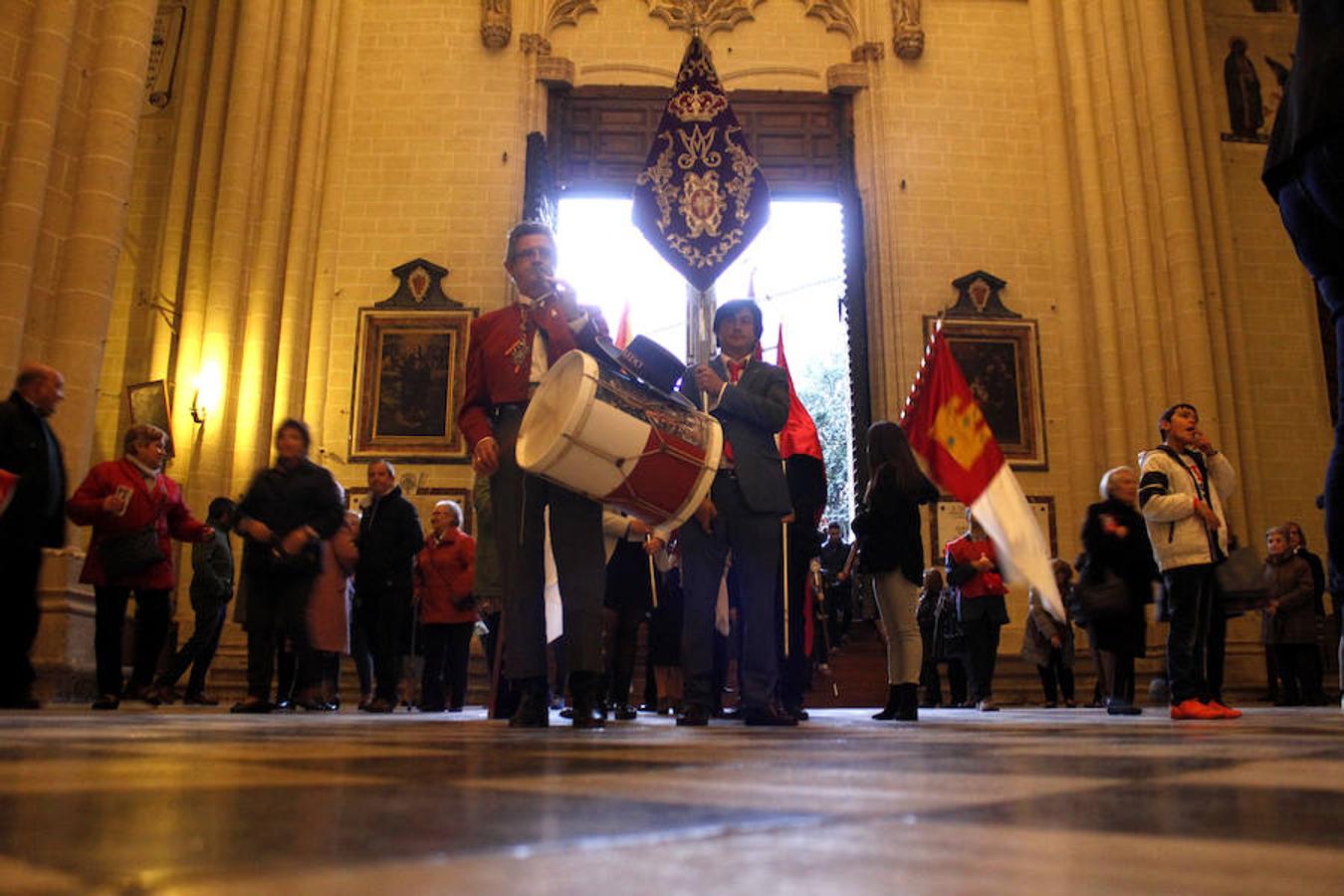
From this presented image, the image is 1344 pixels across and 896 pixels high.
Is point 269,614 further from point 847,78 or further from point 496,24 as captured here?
point 847,78

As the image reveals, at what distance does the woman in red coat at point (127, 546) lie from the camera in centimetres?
482

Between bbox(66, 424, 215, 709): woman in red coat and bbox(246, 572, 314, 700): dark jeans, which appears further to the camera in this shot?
bbox(246, 572, 314, 700): dark jeans

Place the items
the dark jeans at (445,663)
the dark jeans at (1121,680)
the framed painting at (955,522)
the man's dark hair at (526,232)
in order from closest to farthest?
1. the man's dark hair at (526,232)
2. the dark jeans at (1121,680)
3. the dark jeans at (445,663)
4. the framed painting at (955,522)

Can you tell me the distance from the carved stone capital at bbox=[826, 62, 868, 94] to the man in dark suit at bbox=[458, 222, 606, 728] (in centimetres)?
902

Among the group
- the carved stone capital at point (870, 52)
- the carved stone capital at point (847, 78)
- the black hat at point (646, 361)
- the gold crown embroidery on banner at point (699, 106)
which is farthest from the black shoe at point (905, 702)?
the carved stone capital at point (870, 52)

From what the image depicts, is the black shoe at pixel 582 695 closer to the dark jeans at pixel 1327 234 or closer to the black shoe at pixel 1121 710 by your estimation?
the dark jeans at pixel 1327 234

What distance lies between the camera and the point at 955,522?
10148 millimetres

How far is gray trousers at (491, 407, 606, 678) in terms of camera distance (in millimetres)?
2994

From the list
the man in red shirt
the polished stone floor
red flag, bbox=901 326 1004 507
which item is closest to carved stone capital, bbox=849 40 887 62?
the man in red shirt

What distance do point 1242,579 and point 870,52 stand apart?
8641mm

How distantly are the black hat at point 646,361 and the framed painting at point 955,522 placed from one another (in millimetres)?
7404

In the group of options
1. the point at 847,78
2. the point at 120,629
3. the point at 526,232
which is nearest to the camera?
the point at 526,232

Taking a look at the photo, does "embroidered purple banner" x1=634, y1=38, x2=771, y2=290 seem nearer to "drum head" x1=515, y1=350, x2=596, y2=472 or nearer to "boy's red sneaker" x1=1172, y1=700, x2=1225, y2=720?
"boy's red sneaker" x1=1172, y1=700, x2=1225, y2=720

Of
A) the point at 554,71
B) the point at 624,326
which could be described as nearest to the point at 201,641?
the point at 624,326
